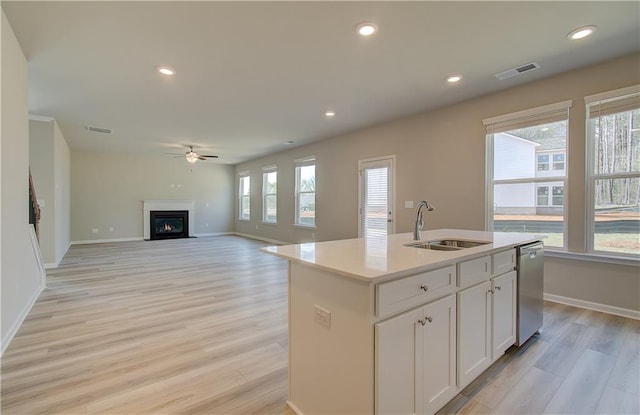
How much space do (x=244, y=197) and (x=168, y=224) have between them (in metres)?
2.59

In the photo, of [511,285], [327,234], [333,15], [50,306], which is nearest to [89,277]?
[50,306]

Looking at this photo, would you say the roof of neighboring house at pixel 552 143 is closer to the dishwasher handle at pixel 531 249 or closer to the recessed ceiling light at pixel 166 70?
the dishwasher handle at pixel 531 249

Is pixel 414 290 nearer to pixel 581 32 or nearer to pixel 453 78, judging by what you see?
pixel 581 32

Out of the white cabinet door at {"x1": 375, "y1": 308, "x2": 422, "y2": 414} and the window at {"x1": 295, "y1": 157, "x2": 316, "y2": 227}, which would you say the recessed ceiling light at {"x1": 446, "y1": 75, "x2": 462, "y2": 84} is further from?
the window at {"x1": 295, "y1": 157, "x2": 316, "y2": 227}

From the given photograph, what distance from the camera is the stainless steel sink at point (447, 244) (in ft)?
7.84

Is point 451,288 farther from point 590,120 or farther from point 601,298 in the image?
Answer: point 590,120

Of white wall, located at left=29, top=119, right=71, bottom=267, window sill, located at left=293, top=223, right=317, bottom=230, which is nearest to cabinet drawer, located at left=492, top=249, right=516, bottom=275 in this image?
window sill, located at left=293, top=223, right=317, bottom=230

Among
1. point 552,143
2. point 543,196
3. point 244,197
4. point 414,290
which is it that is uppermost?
point 552,143

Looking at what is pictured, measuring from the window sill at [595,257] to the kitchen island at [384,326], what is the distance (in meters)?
2.11

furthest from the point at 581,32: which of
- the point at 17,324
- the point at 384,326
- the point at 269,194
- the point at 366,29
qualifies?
the point at 269,194

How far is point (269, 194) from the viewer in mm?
9164

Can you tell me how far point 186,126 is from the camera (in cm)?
564

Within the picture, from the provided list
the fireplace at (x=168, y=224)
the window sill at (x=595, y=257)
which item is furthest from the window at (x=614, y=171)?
the fireplace at (x=168, y=224)

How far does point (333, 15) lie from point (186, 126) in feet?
14.0
